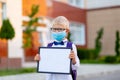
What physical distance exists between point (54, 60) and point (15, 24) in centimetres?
1686

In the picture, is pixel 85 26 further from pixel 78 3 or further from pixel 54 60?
pixel 54 60

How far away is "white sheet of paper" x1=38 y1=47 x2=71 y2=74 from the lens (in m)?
4.31

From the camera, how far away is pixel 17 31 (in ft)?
69.5

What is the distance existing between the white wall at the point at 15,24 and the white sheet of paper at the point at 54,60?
16.6m

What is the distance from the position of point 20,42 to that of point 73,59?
17.5m

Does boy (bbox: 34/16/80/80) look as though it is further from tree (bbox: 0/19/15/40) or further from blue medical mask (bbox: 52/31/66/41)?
tree (bbox: 0/19/15/40)

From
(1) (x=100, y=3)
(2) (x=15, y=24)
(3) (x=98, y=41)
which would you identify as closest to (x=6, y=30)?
(2) (x=15, y=24)

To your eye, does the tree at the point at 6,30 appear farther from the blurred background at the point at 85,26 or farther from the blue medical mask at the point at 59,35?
the blue medical mask at the point at 59,35

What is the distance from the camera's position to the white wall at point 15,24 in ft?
68.8

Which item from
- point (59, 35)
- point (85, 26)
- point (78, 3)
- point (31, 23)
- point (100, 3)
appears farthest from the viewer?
point (78, 3)

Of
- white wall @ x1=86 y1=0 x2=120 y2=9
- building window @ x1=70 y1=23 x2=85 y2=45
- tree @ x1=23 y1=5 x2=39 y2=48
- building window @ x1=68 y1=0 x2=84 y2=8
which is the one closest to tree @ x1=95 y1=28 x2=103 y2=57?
building window @ x1=70 y1=23 x2=85 y2=45

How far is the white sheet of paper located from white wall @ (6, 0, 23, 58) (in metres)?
16.6

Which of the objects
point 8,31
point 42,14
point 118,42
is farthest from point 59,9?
point 8,31

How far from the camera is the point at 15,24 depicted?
21031 mm
